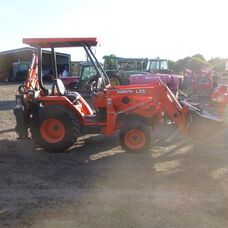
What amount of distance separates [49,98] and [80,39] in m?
1.34

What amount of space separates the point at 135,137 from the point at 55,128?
1627mm

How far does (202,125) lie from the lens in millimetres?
5559

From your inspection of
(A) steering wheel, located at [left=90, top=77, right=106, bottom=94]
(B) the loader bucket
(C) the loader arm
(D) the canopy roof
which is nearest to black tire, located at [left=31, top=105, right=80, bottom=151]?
(A) steering wheel, located at [left=90, top=77, right=106, bottom=94]

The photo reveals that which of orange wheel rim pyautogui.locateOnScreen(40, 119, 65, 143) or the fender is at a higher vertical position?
the fender

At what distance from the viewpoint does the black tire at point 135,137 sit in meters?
5.35

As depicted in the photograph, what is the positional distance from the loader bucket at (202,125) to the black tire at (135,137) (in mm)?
947

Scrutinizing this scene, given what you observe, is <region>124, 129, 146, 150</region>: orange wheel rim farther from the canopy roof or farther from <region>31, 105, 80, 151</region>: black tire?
the canopy roof

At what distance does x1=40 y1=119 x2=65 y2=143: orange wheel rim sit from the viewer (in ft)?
18.2

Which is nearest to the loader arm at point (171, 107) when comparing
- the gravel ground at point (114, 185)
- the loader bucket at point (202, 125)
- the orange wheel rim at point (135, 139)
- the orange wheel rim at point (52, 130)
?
the loader bucket at point (202, 125)

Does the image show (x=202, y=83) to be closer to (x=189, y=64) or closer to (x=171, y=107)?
(x=171, y=107)

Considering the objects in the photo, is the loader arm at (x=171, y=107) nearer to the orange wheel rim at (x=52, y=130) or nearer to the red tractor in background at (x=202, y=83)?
the orange wheel rim at (x=52, y=130)

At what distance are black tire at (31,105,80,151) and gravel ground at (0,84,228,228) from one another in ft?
0.71

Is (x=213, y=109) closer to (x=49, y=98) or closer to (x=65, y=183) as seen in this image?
(x=49, y=98)

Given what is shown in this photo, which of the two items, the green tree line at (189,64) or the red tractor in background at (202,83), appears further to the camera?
the green tree line at (189,64)
